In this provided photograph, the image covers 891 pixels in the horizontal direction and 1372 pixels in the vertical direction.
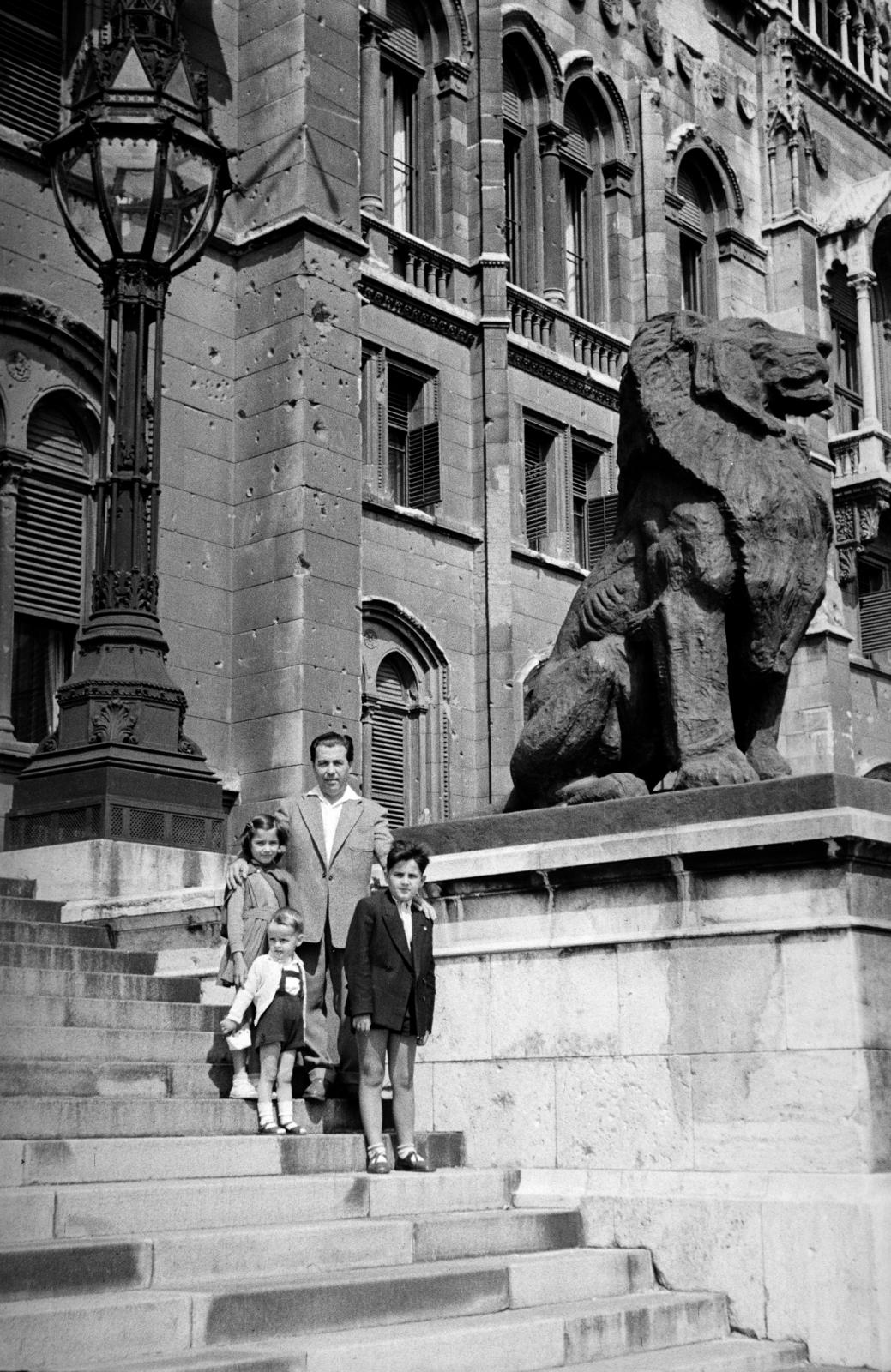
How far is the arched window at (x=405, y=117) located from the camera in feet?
81.1

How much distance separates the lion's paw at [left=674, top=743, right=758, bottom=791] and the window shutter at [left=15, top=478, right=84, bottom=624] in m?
10.5

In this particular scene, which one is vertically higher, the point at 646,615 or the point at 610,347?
the point at 610,347

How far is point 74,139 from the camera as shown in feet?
46.2

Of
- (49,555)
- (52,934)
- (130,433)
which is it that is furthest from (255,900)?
(49,555)

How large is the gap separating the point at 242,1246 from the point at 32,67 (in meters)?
16.1

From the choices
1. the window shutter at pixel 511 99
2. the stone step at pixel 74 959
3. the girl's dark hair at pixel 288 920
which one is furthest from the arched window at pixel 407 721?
the girl's dark hair at pixel 288 920

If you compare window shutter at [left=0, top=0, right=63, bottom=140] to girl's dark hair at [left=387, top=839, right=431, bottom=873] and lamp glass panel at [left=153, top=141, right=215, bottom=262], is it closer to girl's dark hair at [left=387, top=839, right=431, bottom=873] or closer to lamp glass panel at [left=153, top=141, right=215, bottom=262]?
lamp glass panel at [left=153, top=141, right=215, bottom=262]

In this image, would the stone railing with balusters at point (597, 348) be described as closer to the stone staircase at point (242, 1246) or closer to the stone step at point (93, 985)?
the stone step at point (93, 985)

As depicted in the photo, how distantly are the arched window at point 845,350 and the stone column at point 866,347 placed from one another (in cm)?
81

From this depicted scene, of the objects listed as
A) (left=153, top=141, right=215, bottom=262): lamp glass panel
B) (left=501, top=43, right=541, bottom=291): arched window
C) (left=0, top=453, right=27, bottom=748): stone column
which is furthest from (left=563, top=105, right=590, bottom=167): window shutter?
(left=153, top=141, right=215, bottom=262): lamp glass panel

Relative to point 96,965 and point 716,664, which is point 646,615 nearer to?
point 716,664

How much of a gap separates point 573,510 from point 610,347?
2.81 m

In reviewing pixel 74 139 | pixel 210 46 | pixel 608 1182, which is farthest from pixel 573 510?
pixel 608 1182

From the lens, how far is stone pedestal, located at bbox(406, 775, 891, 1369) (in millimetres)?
7832
